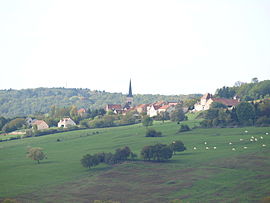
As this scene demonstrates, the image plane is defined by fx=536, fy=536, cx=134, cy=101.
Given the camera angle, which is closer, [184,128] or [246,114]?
[184,128]

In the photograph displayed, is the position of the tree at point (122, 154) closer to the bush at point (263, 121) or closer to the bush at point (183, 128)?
the bush at point (183, 128)

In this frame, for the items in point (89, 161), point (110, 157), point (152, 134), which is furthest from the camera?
point (152, 134)

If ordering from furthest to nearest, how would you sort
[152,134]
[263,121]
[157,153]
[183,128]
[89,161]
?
[183,128]
[263,121]
[152,134]
[157,153]
[89,161]

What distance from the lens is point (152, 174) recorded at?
8344cm

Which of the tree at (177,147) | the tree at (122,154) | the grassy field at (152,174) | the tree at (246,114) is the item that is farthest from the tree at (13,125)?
the tree at (177,147)

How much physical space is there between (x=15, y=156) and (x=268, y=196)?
197 feet

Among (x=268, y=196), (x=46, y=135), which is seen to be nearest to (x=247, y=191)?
(x=268, y=196)

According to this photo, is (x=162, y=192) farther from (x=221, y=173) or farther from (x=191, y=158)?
(x=191, y=158)

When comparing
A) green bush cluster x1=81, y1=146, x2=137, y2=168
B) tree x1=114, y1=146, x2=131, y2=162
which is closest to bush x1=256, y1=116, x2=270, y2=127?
green bush cluster x1=81, y1=146, x2=137, y2=168

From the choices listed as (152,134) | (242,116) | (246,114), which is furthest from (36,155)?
(246,114)

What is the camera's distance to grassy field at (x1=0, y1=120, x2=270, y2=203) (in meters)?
71.4

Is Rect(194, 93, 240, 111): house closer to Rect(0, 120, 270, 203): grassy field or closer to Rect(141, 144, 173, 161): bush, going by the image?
Rect(0, 120, 270, 203): grassy field

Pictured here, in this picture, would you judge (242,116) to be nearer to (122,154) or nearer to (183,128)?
(183,128)

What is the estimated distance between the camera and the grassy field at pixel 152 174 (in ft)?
234
